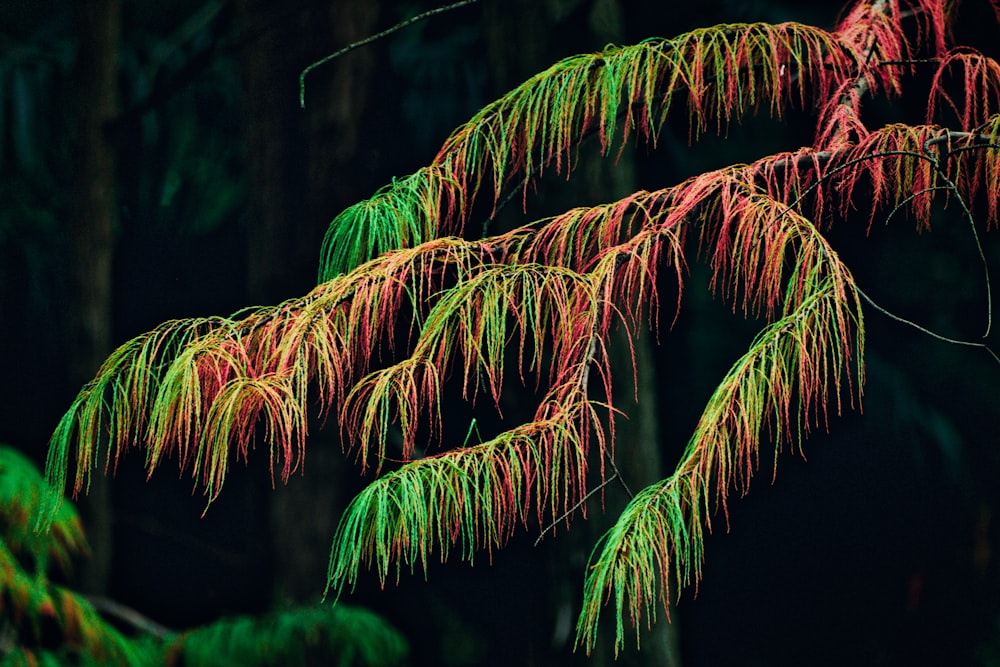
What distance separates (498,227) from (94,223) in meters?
0.88

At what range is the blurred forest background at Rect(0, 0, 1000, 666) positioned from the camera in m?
2.51

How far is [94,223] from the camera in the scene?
8.06ft

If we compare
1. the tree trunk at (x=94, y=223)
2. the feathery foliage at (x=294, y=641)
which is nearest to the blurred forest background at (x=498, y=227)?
the tree trunk at (x=94, y=223)

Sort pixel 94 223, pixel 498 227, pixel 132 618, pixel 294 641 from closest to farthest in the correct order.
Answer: pixel 294 641
pixel 132 618
pixel 498 227
pixel 94 223

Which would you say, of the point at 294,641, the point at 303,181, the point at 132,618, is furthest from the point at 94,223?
the point at 294,641

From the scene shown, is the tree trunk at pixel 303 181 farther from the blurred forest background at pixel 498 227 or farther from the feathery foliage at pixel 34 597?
the feathery foliage at pixel 34 597

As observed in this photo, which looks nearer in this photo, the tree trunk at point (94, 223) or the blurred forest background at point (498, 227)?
the tree trunk at point (94, 223)

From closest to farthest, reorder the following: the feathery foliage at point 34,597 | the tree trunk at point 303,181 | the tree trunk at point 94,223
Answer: the feathery foliage at point 34,597
the tree trunk at point 303,181
the tree trunk at point 94,223

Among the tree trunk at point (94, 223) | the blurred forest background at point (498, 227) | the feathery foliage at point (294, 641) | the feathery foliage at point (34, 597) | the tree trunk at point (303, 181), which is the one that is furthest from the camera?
the blurred forest background at point (498, 227)

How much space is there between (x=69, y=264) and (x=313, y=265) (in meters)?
0.69

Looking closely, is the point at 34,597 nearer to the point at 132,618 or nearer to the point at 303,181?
the point at 132,618

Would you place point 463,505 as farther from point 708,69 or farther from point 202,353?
point 708,69

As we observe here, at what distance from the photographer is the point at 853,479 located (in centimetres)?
294

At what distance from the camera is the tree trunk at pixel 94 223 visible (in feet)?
7.68
